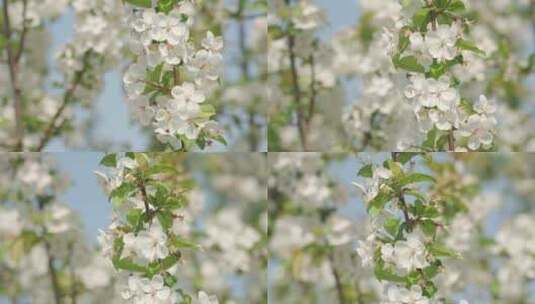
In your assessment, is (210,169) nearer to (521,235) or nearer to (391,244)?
(521,235)

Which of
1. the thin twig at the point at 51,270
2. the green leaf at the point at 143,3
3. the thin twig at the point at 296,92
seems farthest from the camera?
the thin twig at the point at 296,92

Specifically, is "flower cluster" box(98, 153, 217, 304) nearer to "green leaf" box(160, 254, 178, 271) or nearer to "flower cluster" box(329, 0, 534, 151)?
"green leaf" box(160, 254, 178, 271)

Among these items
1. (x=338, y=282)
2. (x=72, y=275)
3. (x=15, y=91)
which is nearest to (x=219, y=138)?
(x=338, y=282)

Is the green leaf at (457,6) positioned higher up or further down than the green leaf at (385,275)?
higher up

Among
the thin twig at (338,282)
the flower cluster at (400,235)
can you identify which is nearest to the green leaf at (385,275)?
the flower cluster at (400,235)

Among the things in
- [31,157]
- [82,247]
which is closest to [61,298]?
[82,247]

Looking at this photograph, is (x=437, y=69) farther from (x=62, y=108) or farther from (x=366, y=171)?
(x=62, y=108)

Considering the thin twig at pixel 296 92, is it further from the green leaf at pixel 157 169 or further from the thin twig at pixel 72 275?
the green leaf at pixel 157 169

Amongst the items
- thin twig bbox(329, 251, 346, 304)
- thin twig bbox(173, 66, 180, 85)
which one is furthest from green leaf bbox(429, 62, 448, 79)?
thin twig bbox(329, 251, 346, 304)

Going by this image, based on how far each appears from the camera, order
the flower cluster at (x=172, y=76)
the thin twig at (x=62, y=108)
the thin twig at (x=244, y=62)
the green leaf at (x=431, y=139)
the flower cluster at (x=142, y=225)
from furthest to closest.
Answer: the thin twig at (x=244, y=62) → the thin twig at (x=62, y=108) → the green leaf at (x=431, y=139) → the flower cluster at (x=172, y=76) → the flower cluster at (x=142, y=225)

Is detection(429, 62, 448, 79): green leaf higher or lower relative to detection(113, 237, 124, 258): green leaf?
higher
